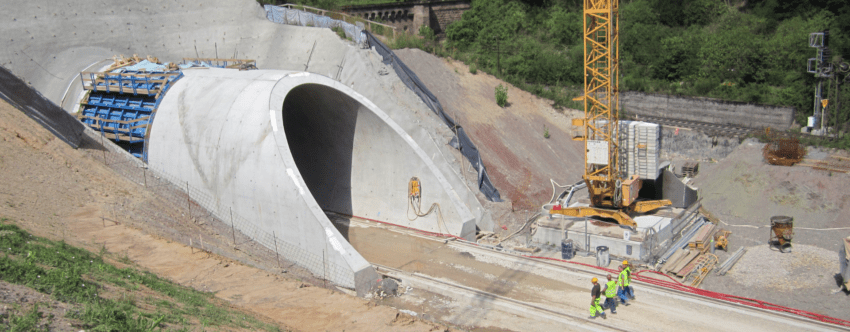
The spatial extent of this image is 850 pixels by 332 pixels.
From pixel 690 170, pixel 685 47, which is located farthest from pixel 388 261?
pixel 685 47

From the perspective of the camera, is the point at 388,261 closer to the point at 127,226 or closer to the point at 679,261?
the point at 127,226

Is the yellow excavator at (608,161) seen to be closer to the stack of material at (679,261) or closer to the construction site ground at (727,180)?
the stack of material at (679,261)

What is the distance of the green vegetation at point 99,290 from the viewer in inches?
380

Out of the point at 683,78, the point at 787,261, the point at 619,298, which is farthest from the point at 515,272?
the point at 683,78

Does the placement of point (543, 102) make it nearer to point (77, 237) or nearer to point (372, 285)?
point (372, 285)

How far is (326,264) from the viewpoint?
16312 millimetres

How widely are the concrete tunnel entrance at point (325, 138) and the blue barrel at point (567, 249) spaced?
23.7ft

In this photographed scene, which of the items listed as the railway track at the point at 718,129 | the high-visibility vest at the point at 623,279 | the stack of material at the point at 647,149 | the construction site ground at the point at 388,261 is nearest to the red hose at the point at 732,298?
the construction site ground at the point at 388,261

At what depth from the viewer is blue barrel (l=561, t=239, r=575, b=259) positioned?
19080 millimetres

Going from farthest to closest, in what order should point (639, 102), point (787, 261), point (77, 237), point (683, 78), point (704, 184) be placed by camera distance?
point (683, 78) < point (639, 102) < point (704, 184) < point (787, 261) < point (77, 237)

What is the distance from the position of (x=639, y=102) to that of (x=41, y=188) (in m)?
30.8

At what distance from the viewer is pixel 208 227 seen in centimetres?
1806

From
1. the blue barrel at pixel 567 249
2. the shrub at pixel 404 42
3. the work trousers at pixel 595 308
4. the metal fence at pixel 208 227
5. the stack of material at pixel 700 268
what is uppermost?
the shrub at pixel 404 42

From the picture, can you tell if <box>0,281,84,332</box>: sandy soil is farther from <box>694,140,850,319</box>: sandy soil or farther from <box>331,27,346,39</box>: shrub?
<box>331,27,346,39</box>: shrub
